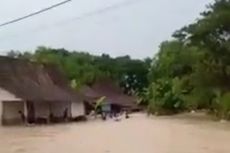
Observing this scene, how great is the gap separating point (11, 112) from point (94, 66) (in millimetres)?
41530

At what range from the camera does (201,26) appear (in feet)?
149

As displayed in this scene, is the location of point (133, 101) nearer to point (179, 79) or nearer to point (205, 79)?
point (179, 79)

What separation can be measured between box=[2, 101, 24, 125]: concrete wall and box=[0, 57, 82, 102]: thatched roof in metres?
1.01

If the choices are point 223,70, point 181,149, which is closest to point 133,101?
point 223,70

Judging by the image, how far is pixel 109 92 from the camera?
71250 mm

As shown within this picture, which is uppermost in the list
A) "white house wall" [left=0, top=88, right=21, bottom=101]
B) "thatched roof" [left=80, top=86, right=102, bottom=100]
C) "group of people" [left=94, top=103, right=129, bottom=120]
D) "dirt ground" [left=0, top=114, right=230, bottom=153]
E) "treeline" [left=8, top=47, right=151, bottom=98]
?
→ "treeline" [left=8, top=47, right=151, bottom=98]

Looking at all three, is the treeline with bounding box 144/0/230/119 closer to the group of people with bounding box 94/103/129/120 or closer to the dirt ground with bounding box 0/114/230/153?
the group of people with bounding box 94/103/129/120

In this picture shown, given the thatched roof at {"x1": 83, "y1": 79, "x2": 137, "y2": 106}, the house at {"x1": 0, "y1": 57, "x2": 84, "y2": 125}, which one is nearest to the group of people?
the thatched roof at {"x1": 83, "y1": 79, "x2": 137, "y2": 106}

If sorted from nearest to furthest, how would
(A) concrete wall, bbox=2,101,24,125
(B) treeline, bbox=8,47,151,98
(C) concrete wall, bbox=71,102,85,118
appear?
(A) concrete wall, bbox=2,101,24,125
(C) concrete wall, bbox=71,102,85,118
(B) treeline, bbox=8,47,151,98

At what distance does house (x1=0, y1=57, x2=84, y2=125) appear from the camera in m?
38.2

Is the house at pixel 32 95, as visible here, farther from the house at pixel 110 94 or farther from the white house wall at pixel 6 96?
the house at pixel 110 94

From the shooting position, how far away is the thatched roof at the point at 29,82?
1534 inches

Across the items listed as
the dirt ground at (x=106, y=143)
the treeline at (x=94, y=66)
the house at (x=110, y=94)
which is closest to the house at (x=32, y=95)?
the dirt ground at (x=106, y=143)

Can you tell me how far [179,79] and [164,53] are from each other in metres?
8.92
